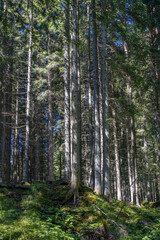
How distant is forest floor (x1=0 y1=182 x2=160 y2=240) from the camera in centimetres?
410

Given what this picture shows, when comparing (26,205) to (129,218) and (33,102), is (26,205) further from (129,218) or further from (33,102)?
(33,102)

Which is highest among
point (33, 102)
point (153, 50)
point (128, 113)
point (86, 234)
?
point (153, 50)

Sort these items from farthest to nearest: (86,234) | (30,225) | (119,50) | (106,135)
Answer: (119,50)
(106,135)
(86,234)
(30,225)

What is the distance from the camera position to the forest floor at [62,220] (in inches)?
161

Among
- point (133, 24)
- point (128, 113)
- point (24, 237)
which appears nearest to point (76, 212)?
point (24, 237)

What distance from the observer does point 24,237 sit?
3.55 metres

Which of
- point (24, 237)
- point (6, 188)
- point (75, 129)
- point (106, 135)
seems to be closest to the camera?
point (24, 237)

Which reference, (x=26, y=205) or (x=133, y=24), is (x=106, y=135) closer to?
(x=26, y=205)

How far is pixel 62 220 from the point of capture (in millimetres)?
6012

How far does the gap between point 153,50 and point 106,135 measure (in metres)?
7.10

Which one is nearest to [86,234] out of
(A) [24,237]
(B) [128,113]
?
(A) [24,237]

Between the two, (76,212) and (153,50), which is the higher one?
(153,50)

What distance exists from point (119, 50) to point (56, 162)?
23226 mm

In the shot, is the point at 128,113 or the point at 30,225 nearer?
the point at 30,225
